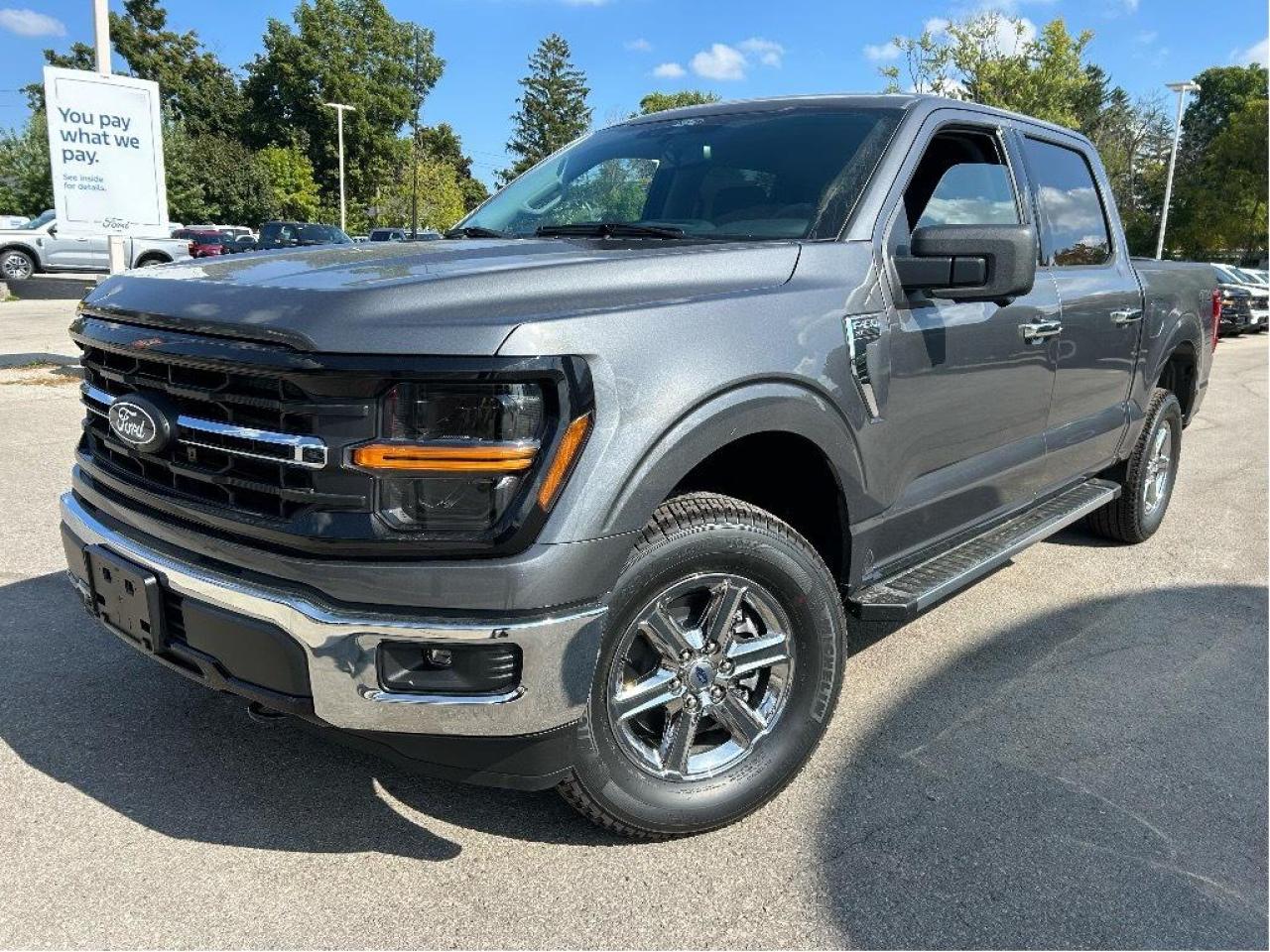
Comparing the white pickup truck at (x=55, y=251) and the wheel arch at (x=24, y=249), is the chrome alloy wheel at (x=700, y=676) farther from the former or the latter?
the wheel arch at (x=24, y=249)

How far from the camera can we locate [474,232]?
3.44 m

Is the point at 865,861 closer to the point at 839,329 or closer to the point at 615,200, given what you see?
the point at 839,329

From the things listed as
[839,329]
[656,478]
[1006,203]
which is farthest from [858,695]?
[1006,203]

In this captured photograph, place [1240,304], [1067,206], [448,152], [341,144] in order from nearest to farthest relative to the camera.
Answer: [1067,206]
[1240,304]
[341,144]
[448,152]

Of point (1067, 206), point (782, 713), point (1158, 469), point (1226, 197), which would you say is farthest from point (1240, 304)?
point (782, 713)

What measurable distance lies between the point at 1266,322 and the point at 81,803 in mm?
26987

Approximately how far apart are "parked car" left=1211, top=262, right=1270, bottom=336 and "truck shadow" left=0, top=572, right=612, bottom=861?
2196 centimetres

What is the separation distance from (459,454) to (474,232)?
1.71m

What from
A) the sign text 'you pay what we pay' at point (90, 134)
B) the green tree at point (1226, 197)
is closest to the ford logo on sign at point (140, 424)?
the sign text 'you pay what we pay' at point (90, 134)

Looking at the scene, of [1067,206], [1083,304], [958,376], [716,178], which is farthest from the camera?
[1067,206]

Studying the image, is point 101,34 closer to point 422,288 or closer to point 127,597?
point 127,597

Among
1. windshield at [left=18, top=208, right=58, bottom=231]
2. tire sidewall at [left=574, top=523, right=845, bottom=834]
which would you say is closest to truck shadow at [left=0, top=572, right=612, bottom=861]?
tire sidewall at [left=574, top=523, right=845, bottom=834]

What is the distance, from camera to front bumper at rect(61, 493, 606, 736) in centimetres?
199

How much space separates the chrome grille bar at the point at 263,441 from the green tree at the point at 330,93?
5812 cm
